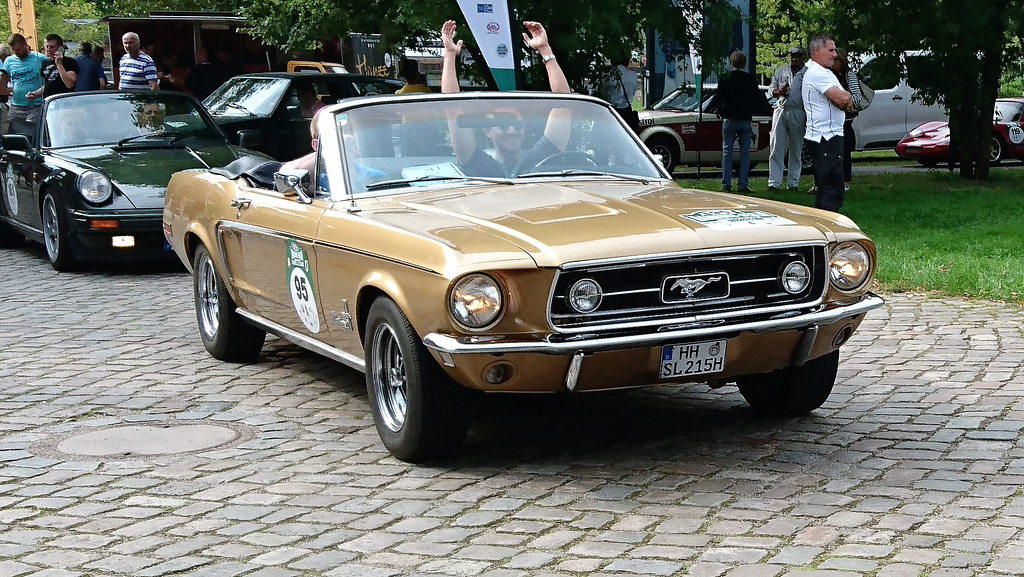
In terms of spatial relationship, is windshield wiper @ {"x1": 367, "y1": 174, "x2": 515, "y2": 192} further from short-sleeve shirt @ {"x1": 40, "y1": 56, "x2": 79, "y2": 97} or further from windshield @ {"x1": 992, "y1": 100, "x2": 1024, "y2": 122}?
windshield @ {"x1": 992, "y1": 100, "x2": 1024, "y2": 122}

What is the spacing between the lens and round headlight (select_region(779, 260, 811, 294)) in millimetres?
5453

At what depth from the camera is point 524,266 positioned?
16.2 feet

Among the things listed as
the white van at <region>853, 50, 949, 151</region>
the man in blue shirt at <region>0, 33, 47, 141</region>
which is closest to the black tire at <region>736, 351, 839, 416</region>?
the man in blue shirt at <region>0, 33, 47, 141</region>

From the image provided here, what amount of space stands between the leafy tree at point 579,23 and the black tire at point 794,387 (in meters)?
8.13

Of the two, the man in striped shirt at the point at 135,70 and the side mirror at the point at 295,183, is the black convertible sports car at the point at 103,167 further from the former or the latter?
the side mirror at the point at 295,183

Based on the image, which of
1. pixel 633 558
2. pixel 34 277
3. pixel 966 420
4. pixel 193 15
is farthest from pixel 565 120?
pixel 193 15

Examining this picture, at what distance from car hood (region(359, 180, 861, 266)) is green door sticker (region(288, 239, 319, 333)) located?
52 centimetres

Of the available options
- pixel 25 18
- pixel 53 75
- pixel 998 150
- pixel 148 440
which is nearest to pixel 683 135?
pixel 998 150

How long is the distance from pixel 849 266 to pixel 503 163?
5.72 feet

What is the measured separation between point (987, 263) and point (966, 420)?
483cm

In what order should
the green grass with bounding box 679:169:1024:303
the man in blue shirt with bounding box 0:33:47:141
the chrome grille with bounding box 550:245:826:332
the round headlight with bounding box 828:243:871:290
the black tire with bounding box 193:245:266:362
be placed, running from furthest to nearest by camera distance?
the man in blue shirt with bounding box 0:33:47:141 → the green grass with bounding box 679:169:1024:303 → the black tire with bounding box 193:245:266:362 → the round headlight with bounding box 828:243:871:290 → the chrome grille with bounding box 550:245:826:332

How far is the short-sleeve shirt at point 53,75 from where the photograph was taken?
59.7 feet

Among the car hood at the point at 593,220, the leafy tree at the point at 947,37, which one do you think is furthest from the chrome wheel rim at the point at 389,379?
the leafy tree at the point at 947,37

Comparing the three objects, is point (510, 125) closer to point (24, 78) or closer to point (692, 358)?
point (692, 358)
